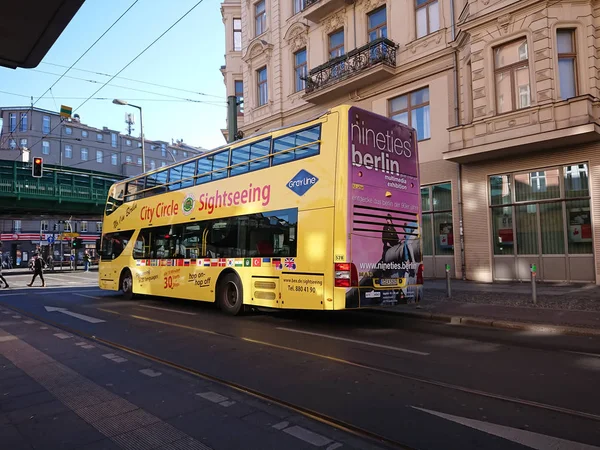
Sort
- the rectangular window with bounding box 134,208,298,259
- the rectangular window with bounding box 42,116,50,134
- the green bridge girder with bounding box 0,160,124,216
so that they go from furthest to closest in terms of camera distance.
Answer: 1. the rectangular window with bounding box 42,116,50,134
2. the green bridge girder with bounding box 0,160,124,216
3. the rectangular window with bounding box 134,208,298,259

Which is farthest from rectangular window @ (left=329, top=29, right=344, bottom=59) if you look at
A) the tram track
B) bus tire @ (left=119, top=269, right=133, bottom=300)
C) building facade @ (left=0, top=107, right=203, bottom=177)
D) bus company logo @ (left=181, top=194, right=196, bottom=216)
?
building facade @ (left=0, top=107, right=203, bottom=177)

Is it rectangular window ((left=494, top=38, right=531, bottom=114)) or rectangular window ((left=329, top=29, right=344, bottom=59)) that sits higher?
rectangular window ((left=329, top=29, right=344, bottom=59))

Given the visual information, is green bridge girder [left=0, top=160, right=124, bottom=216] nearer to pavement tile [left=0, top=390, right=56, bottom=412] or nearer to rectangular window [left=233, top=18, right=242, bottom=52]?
rectangular window [left=233, top=18, right=242, bottom=52]

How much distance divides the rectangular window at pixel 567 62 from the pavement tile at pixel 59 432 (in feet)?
50.4

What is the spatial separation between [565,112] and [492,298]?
242 inches

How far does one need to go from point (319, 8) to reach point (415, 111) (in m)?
7.23

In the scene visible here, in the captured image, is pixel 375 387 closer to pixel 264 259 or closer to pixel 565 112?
pixel 264 259

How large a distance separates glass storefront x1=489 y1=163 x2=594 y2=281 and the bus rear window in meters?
13.2

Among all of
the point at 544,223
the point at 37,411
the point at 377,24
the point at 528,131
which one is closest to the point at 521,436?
the point at 37,411

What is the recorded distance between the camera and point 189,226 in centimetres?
1246

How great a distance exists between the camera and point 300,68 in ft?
76.9

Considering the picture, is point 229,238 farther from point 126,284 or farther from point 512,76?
point 512,76

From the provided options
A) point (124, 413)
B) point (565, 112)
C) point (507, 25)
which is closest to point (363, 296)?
point (124, 413)

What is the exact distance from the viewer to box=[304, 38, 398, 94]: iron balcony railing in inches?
727
